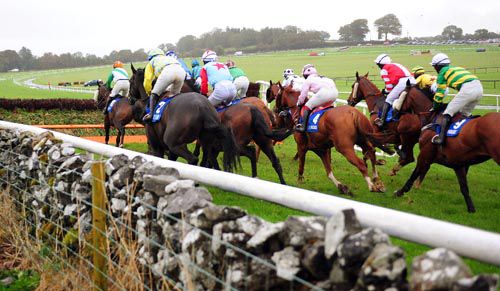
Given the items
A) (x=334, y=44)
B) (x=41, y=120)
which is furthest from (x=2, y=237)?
(x=334, y=44)

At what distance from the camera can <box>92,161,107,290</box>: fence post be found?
10.7 ft

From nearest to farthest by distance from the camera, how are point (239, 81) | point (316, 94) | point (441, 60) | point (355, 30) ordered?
1. point (441, 60)
2. point (316, 94)
3. point (239, 81)
4. point (355, 30)

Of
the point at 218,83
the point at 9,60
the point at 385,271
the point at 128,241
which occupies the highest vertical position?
the point at 9,60

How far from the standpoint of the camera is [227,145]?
24.3 feet

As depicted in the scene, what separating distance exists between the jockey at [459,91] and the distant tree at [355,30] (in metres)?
87.2

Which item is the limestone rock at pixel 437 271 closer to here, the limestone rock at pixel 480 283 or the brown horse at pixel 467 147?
the limestone rock at pixel 480 283

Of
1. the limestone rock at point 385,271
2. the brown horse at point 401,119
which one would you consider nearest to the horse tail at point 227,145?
the brown horse at point 401,119

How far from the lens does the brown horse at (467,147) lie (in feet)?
19.6

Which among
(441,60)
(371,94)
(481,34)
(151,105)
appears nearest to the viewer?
(441,60)

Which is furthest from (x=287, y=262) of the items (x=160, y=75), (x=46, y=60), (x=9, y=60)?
(x=9, y=60)

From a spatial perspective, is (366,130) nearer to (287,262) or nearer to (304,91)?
(304,91)

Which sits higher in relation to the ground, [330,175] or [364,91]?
[364,91]

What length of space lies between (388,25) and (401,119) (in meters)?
85.7

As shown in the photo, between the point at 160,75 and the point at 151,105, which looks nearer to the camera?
the point at 151,105
